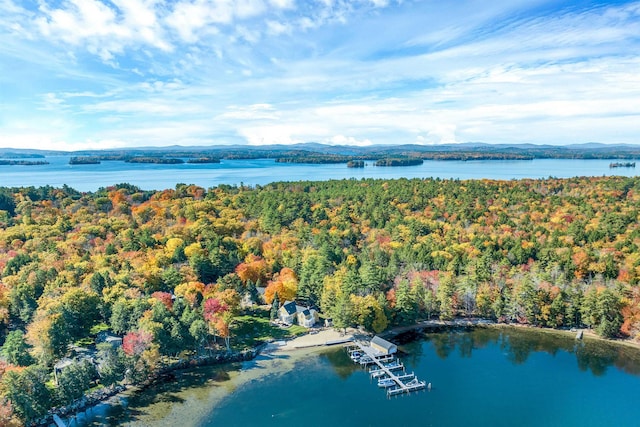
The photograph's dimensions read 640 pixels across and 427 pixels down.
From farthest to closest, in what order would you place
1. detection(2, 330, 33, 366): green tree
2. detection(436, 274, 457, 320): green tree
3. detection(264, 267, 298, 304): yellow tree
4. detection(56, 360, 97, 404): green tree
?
detection(264, 267, 298, 304): yellow tree → detection(436, 274, 457, 320): green tree → detection(2, 330, 33, 366): green tree → detection(56, 360, 97, 404): green tree

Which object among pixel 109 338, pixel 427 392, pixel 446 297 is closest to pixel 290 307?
pixel 446 297

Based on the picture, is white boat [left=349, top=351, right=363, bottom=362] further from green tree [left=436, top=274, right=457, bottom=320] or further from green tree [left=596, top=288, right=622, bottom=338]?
green tree [left=596, top=288, right=622, bottom=338]

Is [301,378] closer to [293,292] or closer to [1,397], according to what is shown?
[293,292]

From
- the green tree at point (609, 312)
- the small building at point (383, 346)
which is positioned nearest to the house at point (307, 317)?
the small building at point (383, 346)

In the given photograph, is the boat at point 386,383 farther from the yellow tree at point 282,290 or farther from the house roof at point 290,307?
the yellow tree at point 282,290

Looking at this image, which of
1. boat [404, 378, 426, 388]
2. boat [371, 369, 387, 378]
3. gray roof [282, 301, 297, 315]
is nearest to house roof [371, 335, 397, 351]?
boat [371, 369, 387, 378]
